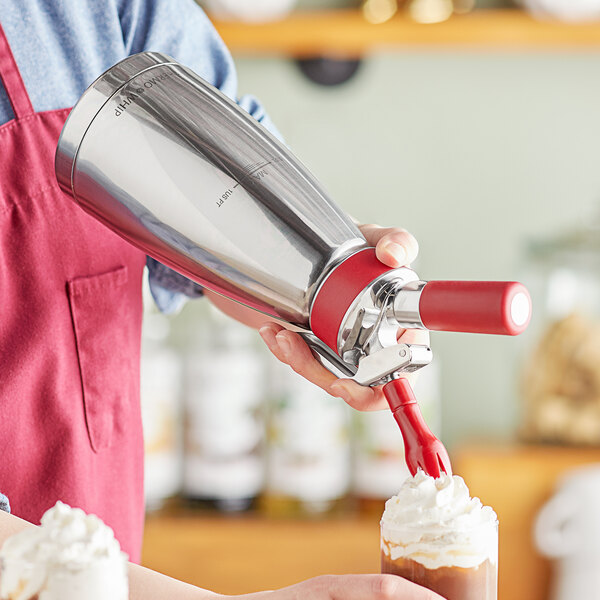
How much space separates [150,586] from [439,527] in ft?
0.57

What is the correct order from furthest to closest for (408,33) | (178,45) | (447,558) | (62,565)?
(408,33) < (178,45) < (447,558) < (62,565)

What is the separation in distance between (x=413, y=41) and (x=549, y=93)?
0.34 meters

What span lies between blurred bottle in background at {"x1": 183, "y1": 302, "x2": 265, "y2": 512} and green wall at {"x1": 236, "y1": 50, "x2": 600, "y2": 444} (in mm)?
390

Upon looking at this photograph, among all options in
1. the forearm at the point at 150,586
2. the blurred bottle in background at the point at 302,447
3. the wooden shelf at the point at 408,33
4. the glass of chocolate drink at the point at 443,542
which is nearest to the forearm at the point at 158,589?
the forearm at the point at 150,586

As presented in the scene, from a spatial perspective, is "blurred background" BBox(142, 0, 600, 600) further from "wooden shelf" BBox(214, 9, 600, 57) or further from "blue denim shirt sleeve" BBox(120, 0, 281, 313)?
"blue denim shirt sleeve" BBox(120, 0, 281, 313)

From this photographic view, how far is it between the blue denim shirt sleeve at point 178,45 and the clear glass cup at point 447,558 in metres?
0.39

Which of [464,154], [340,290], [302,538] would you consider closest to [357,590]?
[340,290]

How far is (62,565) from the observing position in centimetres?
40

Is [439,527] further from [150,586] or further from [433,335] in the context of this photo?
[433,335]

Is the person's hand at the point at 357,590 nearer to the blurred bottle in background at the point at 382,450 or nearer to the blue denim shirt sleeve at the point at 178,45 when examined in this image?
the blue denim shirt sleeve at the point at 178,45

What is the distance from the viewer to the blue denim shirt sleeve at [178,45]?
2.59 feet

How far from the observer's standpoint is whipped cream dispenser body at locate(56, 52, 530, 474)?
0.53 metres

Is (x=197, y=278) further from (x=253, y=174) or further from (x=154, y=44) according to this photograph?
(x=154, y=44)

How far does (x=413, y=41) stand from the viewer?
4.72ft
